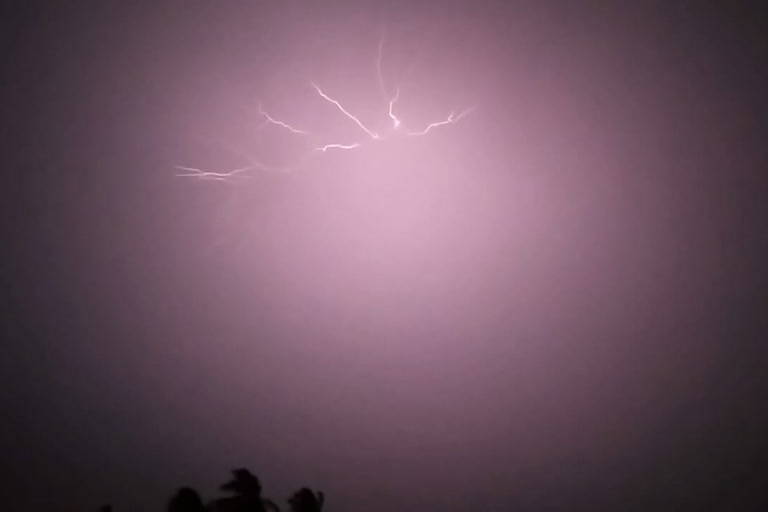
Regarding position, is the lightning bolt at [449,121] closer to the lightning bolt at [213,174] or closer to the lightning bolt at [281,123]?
the lightning bolt at [281,123]

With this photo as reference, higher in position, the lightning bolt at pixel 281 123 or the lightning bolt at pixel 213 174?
the lightning bolt at pixel 281 123

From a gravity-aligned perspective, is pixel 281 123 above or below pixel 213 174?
above

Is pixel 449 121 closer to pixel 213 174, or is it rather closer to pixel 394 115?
pixel 394 115

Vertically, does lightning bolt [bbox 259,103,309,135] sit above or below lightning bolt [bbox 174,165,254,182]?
above

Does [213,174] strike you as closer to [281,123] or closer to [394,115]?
[281,123]

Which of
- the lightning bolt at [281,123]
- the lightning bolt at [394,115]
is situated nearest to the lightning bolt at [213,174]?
the lightning bolt at [281,123]

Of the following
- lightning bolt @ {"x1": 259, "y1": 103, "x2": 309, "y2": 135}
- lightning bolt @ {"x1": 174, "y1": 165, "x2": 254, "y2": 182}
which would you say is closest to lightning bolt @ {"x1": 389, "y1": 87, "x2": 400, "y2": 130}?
lightning bolt @ {"x1": 259, "y1": 103, "x2": 309, "y2": 135}

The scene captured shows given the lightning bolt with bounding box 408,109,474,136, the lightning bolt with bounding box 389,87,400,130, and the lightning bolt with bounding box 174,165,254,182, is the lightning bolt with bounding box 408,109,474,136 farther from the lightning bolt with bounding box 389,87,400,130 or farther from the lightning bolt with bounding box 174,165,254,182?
the lightning bolt with bounding box 174,165,254,182

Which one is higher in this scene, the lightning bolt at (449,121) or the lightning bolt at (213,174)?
the lightning bolt at (449,121)

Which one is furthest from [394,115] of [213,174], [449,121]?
[213,174]

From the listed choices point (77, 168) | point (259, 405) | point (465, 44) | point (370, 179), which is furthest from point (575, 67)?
point (77, 168)

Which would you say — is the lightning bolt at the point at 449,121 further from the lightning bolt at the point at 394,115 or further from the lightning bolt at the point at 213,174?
the lightning bolt at the point at 213,174

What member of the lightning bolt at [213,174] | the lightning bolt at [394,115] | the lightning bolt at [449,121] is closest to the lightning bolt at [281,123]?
the lightning bolt at [213,174]
